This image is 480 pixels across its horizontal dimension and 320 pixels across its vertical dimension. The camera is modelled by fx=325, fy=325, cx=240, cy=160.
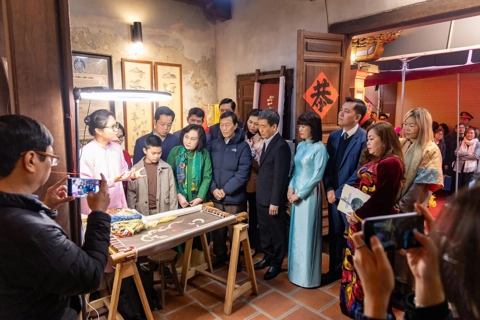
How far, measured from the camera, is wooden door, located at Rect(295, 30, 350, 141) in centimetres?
357

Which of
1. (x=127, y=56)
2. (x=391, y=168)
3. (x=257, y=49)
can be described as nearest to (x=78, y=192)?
(x=391, y=168)

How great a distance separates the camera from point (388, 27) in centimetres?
348

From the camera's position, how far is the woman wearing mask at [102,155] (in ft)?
8.60

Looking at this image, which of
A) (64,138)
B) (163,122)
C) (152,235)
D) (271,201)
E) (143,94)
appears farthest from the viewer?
(163,122)

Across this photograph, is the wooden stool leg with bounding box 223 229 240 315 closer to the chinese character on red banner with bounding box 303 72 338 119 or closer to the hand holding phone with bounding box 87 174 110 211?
the hand holding phone with bounding box 87 174 110 211

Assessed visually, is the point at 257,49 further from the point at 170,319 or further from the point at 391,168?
the point at 170,319

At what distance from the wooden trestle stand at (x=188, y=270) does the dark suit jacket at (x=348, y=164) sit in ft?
3.09

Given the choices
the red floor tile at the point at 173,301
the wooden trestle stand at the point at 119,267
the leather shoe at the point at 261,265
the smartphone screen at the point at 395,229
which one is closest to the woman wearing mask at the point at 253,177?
the leather shoe at the point at 261,265

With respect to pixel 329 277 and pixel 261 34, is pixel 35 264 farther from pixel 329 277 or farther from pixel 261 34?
pixel 261 34

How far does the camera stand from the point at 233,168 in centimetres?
339

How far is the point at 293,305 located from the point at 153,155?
1.85m

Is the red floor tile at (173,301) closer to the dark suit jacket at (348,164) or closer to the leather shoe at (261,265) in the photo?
the leather shoe at (261,265)

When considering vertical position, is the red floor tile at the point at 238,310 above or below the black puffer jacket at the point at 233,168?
below

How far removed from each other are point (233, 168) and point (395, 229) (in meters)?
2.49
